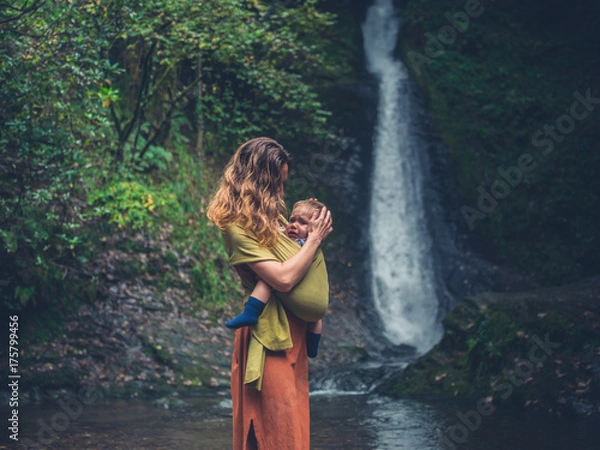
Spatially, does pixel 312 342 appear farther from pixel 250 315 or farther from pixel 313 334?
pixel 250 315

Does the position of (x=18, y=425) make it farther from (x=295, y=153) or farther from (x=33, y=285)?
(x=295, y=153)

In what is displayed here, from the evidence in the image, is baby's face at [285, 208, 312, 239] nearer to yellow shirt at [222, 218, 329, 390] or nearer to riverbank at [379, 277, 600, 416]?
yellow shirt at [222, 218, 329, 390]

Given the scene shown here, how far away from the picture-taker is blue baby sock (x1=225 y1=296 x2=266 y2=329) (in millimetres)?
3340

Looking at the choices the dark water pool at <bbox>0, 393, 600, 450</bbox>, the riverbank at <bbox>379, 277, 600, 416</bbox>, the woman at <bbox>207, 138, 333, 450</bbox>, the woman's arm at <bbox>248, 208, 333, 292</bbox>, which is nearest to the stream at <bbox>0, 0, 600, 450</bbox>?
the dark water pool at <bbox>0, 393, 600, 450</bbox>

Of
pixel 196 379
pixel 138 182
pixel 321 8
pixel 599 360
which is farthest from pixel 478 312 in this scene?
pixel 321 8

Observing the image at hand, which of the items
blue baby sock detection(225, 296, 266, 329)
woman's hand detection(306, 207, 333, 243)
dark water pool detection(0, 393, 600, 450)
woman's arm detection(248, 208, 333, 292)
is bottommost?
dark water pool detection(0, 393, 600, 450)

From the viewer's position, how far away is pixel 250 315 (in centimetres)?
335

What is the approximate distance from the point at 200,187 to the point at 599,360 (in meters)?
9.10

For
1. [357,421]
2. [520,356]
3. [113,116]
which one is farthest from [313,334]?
[113,116]

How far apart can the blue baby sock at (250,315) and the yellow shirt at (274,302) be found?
0.05 metres

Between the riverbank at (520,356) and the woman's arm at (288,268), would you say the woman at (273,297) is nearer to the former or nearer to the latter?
the woman's arm at (288,268)

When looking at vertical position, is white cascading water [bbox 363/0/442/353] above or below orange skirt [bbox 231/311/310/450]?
above

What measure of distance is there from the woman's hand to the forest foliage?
5.73 m

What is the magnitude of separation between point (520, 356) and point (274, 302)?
6327 millimetres
